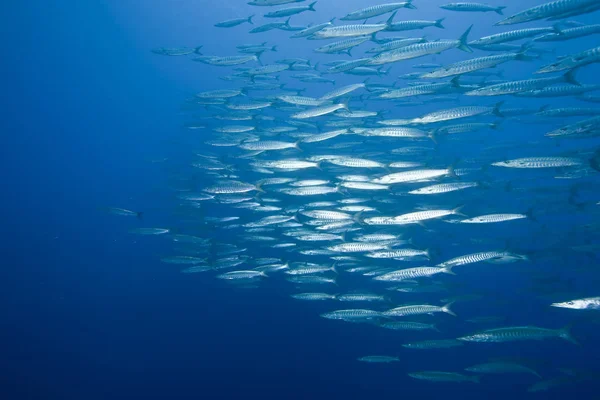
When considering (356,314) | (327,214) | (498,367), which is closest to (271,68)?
(327,214)

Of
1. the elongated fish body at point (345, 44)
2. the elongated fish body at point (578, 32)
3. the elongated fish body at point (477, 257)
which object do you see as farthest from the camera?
the elongated fish body at point (345, 44)

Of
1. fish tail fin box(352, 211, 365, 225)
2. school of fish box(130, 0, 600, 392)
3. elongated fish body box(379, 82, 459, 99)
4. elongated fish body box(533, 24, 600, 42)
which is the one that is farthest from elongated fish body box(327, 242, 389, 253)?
elongated fish body box(533, 24, 600, 42)

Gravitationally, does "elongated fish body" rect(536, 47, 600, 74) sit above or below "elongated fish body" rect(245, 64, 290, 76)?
below

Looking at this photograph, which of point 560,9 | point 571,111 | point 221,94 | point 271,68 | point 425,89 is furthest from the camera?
point 221,94

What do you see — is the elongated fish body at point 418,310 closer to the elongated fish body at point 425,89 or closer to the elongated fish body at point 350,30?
the elongated fish body at point 425,89

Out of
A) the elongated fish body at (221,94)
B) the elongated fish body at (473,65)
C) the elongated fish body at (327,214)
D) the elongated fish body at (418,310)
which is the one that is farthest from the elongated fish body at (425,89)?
the elongated fish body at (221,94)

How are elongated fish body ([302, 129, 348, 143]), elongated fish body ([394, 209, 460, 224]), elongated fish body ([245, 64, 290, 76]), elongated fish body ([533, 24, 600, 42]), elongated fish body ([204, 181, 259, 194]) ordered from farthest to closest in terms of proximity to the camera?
elongated fish body ([245, 64, 290, 76])
elongated fish body ([204, 181, 259, 194])
elongated fish body ([302, 129, 348, 143])
elongated fish body ([394, 209, 460, 224])
elongated fish body ([533, 24, 600, 42])

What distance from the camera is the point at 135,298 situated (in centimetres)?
1437

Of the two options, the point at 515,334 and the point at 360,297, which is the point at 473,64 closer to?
the point at 515,334

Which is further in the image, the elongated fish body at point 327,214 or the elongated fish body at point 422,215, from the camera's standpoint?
the elongated fish body at point 327,214

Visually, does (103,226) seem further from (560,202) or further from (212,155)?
(560,202)

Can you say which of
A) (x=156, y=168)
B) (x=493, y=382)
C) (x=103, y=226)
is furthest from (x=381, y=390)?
(x=156, y=168)

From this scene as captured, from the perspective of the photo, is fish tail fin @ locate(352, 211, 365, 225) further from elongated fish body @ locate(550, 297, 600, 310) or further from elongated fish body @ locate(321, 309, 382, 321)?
elongated fish body @ locate(550, 297, 600, 310)

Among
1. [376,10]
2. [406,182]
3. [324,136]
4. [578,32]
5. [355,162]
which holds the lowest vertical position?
[406,182]
